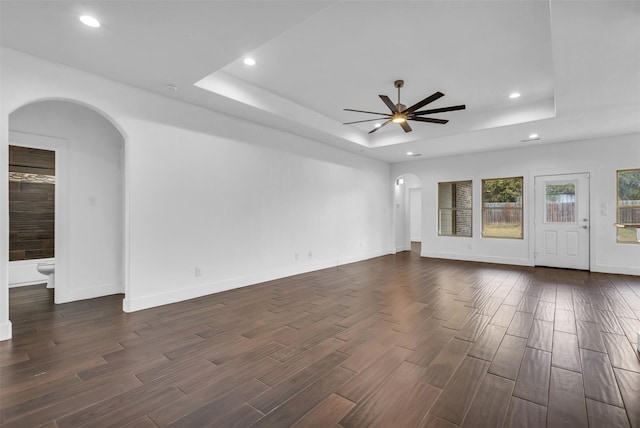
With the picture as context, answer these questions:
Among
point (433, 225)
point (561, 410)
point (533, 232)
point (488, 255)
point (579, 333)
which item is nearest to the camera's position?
point (561, 410)

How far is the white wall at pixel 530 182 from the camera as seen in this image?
5867mm

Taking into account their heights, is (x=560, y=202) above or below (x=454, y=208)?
above

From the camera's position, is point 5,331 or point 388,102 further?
point 388,102

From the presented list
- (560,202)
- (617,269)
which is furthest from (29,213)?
(617,269)

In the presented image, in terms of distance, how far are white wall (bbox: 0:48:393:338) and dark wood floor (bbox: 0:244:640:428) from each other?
520mm

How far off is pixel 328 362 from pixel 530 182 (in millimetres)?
6662

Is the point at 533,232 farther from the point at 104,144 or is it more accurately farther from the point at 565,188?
the point at 104,144

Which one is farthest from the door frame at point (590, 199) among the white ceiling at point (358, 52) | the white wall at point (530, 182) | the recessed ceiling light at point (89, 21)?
the recessed ceiling light at point (89, 21)

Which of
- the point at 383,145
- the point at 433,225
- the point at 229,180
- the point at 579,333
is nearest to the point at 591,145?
the point at 433,225

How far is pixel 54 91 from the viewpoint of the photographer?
309 cm

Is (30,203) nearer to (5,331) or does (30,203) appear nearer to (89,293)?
(89,293)

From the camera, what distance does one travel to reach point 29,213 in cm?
501

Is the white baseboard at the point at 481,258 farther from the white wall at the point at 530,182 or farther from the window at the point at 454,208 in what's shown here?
the window at the point at 454,208

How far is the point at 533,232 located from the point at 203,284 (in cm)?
692
